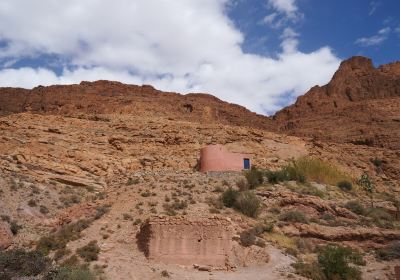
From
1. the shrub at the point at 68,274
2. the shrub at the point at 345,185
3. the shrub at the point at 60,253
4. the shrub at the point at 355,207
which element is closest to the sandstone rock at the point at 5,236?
the shrub at the point at 60,253

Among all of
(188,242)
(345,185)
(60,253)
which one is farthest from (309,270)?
(345,185)

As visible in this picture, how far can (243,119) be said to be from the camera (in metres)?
46.3

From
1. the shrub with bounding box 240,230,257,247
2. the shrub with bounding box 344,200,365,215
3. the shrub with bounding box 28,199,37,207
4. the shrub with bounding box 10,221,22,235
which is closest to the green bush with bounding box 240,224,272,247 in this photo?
the shrub with bounding box 240,230,257,247

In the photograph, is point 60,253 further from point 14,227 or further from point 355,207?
point 355,207

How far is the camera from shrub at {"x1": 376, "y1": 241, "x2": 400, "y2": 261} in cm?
1770

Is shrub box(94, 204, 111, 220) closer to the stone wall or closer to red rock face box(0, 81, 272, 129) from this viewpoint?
the stone wall

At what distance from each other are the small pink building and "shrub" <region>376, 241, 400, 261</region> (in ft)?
36.7

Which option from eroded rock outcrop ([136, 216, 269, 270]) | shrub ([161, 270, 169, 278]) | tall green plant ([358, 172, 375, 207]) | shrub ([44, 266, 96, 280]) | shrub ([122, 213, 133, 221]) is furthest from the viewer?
tall green plant ([358, 172, 375, 207])

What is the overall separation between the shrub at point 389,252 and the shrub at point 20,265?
11.4m

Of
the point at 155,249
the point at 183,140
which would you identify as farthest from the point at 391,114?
the point at 155,249

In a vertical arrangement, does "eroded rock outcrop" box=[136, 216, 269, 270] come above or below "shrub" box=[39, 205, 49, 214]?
below

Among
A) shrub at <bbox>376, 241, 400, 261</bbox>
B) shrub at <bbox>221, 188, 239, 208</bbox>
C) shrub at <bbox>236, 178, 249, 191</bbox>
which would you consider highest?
shrub at <bbox>236, 178, 249, 191</bbox>

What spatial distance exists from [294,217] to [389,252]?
3.80 metres

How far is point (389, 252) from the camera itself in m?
17.9
